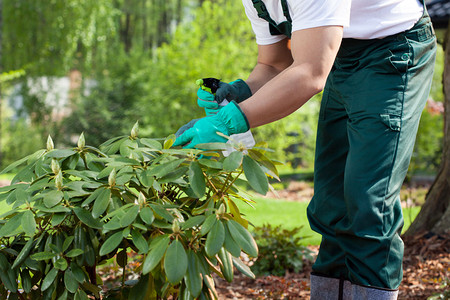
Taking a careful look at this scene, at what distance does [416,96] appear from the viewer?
5.85ft

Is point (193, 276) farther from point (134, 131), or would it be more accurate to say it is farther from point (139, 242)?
point (134, 131)

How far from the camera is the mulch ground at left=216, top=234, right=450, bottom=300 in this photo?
2.60 meters

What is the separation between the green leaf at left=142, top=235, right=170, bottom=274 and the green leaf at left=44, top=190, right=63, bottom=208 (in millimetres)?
302

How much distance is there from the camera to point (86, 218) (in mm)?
1434

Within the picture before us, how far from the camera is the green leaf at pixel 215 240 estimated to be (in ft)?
4.14

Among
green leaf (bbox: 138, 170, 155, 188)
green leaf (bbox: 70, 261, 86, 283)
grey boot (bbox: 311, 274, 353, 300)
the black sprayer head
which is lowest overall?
grey boot (bbox: 311, 274, 353, 300)

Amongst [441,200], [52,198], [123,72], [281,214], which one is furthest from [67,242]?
[123,72]

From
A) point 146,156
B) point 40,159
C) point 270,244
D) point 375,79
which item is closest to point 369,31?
point 375,79

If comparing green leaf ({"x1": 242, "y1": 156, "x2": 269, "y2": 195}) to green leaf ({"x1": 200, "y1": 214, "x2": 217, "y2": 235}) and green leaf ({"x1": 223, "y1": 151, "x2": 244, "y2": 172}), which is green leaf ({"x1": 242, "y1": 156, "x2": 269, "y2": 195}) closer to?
green leaf ({"x1": 223, "y1": 151, "x2": 244, "y2": 172})

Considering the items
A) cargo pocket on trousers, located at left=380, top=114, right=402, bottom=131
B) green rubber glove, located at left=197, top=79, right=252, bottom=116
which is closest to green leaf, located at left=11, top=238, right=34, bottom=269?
green rubber glove, located at left=197, top=79, right=252, bottom=116

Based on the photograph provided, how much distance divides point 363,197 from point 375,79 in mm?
409

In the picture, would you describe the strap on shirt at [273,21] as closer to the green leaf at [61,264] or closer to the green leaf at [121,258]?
the green leaf at [121,258]

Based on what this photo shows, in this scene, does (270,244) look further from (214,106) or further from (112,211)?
(112,211)

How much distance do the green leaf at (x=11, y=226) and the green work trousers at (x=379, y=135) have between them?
41.5 inches
